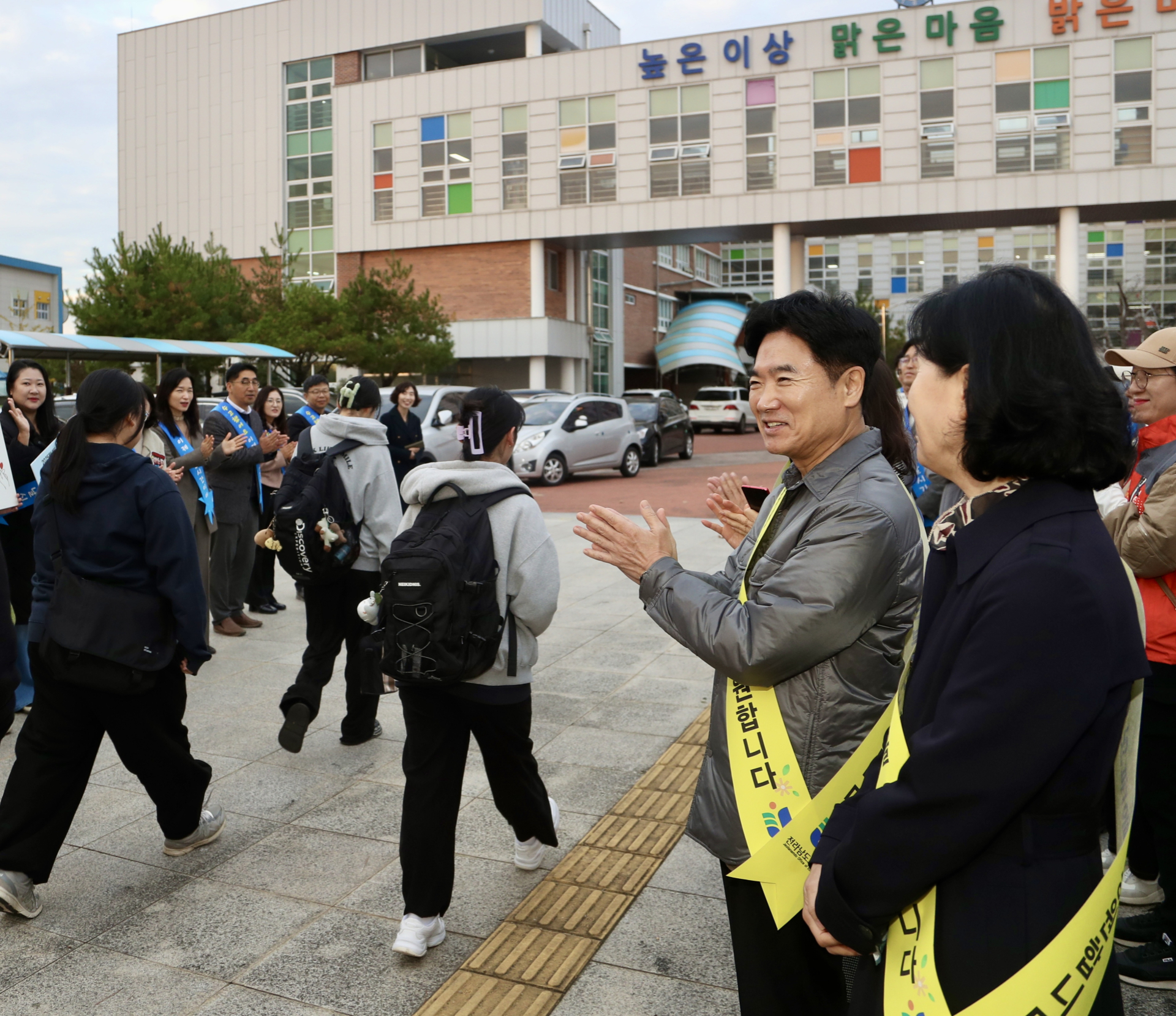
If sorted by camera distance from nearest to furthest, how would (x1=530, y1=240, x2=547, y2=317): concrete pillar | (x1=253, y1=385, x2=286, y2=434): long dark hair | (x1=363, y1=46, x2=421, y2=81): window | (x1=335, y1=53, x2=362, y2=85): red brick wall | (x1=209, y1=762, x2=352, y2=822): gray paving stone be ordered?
1. (x1=209, y1=762, x2=352, y2=822): gray paving stone
2. (x1=253, y1=385, x2=286, y2=434): long dark hair
3. (x1=530, y1=240, x2=547, y2=317): concrete pillar
4. (x1=363, y1=46, x2=421, y2=81): window
5. (x1=335, y1=53, x2=362, y2=85): red brick wall

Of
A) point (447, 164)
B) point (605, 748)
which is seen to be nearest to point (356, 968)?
point (605, 748)

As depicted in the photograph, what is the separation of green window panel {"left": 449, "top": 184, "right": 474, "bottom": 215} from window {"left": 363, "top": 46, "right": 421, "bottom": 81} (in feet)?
18.1

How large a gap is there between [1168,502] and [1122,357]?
59cm

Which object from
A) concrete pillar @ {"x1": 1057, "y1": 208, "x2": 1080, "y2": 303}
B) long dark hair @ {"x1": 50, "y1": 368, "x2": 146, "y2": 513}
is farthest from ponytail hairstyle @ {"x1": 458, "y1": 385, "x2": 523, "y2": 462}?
concrete pillar @ {"x1": 1057, "y1": 208, "x2": 1080, "y2": 303}

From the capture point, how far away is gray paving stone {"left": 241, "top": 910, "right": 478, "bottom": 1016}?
114 inches

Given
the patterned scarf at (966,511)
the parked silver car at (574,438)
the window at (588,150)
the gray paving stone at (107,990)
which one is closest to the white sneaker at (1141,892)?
the patterned scarf at (966,511)

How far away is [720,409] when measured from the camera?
38031mm

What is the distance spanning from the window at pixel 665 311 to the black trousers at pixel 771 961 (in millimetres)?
55693

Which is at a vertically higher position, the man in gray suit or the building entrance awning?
the building entrance awning

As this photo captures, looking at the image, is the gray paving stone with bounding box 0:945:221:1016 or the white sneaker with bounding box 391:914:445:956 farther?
the white sneaker with bounding box 391:914:445:956

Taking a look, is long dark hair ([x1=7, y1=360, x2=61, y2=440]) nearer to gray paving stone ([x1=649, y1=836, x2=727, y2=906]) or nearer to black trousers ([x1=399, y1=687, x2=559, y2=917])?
black trousers ([x1=399, y1=687, x2=559, y2=917])

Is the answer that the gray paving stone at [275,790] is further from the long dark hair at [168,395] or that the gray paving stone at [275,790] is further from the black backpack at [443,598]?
the long dark hair at [168,395]

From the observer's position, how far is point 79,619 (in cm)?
339

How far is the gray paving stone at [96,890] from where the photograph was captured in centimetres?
336
